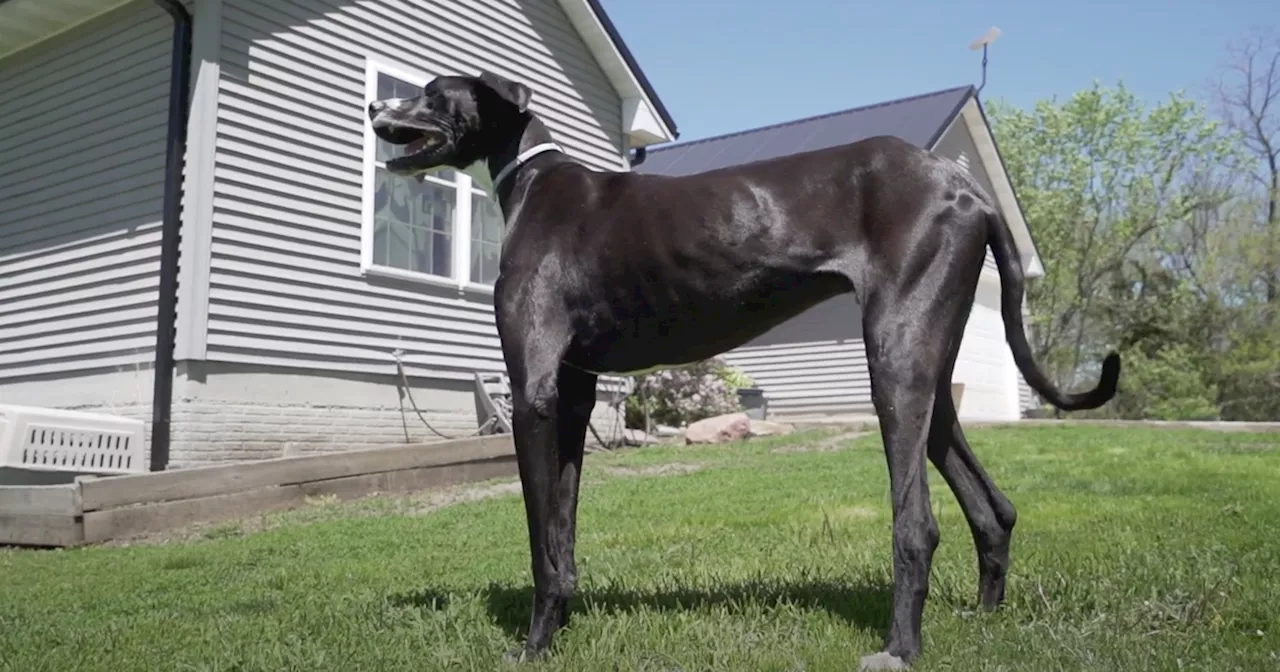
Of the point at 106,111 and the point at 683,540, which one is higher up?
the point at 106,111

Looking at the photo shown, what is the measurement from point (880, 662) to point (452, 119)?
92.4 inches

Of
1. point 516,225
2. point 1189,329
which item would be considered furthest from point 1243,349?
point 516,225

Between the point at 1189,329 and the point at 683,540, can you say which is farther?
the point at 1189,329

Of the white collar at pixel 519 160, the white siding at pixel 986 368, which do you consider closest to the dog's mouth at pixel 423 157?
the white collar at pixel 519 160

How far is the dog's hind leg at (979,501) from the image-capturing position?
3484mm

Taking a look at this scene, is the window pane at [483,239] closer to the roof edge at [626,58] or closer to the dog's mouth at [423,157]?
the roof edge at [626,58]

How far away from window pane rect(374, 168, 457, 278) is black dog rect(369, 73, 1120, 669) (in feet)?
24.1

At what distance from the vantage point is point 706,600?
379 cm

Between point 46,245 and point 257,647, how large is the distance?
8546mm

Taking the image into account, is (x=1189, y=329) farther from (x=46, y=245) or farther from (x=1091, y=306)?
(x=46, y=245)

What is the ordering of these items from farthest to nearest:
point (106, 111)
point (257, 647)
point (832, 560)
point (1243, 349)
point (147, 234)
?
point (1243, 349)
point (106, 111)
point (147, 234)
point (832, 560)
point (257, 647)

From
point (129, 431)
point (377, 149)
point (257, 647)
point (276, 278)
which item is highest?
point (377, 149)

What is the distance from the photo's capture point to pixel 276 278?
964cm

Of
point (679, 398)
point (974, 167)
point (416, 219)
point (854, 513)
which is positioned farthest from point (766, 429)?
point (974, 167)
